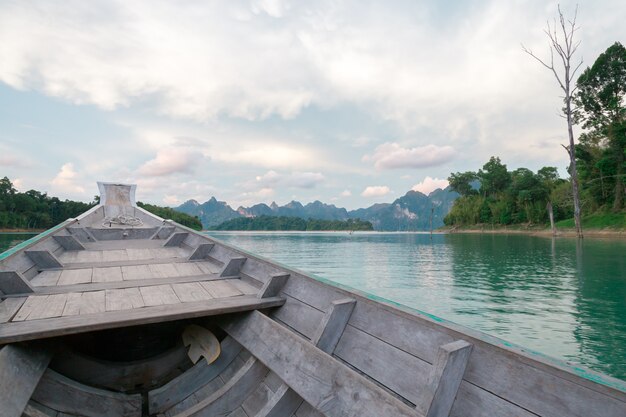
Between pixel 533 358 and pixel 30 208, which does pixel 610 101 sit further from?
pixel 30 208

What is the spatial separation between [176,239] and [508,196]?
225 ft

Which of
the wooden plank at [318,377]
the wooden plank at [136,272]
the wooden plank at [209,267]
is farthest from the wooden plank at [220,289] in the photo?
the wooden plank at [136,272]

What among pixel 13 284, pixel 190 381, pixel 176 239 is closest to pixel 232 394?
pixel 190 381

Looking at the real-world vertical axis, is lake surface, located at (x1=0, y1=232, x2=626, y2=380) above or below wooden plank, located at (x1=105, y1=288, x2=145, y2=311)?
below

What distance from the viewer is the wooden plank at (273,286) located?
10.2 feet

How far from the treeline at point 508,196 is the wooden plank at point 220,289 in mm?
48045

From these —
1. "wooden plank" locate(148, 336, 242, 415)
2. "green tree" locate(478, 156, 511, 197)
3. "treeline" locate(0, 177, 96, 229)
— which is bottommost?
"wooden plank" locate(148, 336, 242, 415)

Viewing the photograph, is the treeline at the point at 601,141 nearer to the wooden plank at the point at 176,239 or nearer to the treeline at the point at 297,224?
the wooden plank at the point at 176,239

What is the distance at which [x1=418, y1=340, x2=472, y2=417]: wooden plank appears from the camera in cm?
151

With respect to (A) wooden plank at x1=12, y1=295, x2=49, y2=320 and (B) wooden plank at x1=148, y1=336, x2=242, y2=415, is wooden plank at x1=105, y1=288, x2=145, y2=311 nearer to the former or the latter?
(A) wooden plank at x1=12, y1=295, x2=49, y2=320

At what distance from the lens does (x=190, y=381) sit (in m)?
2.66

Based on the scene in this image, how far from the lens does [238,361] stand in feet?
8.87

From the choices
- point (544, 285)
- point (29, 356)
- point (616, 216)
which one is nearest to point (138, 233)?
point (29, 356)

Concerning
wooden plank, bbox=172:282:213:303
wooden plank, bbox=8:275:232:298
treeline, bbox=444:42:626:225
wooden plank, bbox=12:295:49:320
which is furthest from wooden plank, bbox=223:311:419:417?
treeline, bbox=444:42:626:225
